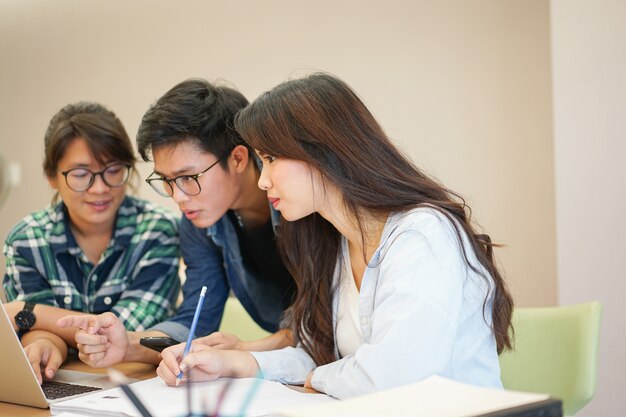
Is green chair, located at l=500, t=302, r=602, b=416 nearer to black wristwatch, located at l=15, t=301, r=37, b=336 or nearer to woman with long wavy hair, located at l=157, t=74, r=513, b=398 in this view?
woman with long wavy hair, located at l=157, t=74, r=513, b=398

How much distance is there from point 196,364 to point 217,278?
0.66m

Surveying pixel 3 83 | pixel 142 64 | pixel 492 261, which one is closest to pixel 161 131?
pixel 492 261

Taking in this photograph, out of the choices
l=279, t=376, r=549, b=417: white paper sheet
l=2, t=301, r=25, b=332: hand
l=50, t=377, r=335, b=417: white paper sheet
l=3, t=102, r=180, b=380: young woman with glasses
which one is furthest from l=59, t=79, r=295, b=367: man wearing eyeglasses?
l=279, t=376, r=549, b=417: white paper sheet

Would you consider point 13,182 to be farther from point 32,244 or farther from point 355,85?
point 355,85

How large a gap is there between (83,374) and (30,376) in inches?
14.2

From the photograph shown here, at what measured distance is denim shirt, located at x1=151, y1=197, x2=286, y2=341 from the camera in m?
1.97

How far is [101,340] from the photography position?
1604mm

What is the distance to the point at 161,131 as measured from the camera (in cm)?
176

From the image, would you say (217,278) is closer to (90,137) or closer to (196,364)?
(90,137)

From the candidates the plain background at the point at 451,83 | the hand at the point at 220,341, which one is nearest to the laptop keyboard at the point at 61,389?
the hand at the point at 220,341

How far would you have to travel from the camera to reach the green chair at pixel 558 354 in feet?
5.82

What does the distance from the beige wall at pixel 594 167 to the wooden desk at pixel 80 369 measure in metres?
1.54

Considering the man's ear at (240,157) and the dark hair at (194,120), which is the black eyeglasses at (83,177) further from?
the man's ear at (240,157)

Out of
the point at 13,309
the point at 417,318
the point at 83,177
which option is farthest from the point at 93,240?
the point at 417,318
